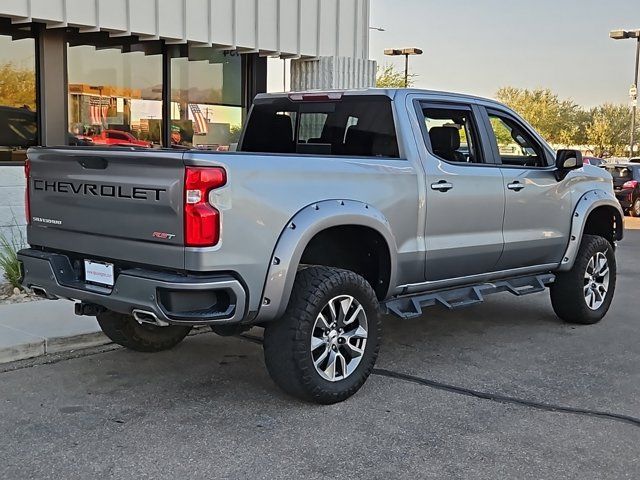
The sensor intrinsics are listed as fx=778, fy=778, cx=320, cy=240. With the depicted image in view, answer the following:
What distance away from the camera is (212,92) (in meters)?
11.6

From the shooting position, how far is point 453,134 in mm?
6059

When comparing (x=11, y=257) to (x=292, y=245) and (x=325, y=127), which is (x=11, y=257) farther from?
(x=292, y=245)

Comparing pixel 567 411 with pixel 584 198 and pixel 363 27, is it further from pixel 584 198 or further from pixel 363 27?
pixel 363 27

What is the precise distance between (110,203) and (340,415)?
190 cm

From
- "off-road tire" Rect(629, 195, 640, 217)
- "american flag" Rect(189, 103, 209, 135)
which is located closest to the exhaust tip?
"american flag" Rect(189, 103, 209, 135)

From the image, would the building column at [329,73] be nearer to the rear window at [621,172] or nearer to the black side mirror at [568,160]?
the black side mirror at [568,160]

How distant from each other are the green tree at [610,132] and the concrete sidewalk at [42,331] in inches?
1957

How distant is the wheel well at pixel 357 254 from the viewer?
538cm

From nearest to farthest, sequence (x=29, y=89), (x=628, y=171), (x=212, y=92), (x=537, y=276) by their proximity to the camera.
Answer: (x=537, y=276) → (x=29, y=89) → (x=212, y=92) → (x=628, y=171)

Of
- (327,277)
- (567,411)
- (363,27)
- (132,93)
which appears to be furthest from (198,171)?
(363,27)

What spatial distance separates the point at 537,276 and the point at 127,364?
144 inches

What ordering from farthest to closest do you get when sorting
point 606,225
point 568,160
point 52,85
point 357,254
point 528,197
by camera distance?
point 52,85 → point 606,225 → point 568,160 → point 528,197 → point 357,254

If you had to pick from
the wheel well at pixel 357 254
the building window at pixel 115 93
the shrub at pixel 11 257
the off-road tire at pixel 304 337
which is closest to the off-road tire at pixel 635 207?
the building window at pixel 115 93

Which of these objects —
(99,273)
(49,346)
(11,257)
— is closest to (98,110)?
(11,257)
